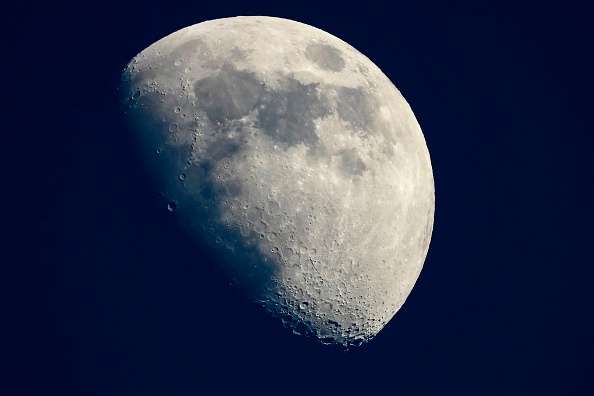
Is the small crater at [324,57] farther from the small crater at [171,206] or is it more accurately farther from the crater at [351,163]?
the small crater at [171,206]

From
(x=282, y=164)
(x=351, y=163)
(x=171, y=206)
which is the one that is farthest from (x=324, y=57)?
(x=171, y=206)

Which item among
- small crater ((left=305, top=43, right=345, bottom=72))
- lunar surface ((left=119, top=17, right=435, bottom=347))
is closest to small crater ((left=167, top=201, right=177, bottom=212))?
lunar surface ((left=119, top=17, right=435, bottom=347))

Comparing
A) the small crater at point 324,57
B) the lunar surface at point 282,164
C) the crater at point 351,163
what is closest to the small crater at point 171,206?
the lunar surface at point 282,164

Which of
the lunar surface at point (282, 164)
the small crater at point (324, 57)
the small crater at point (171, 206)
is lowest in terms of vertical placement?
the small crater at point (171, 206)

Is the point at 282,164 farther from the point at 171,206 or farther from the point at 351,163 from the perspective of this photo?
the point at 171,206

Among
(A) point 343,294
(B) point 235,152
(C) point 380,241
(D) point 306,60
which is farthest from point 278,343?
(D) point 306,60

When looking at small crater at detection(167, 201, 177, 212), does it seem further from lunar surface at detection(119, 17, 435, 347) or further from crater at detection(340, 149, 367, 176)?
crater at detection(340, 149, 367, 176)

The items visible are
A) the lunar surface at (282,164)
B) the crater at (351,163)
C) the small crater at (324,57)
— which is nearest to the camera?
the lunar surface at (282,164)

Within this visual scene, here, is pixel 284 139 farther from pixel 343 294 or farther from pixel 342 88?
pixel 343 294
